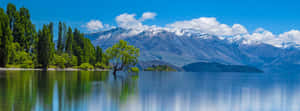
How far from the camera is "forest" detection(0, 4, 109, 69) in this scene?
329ft

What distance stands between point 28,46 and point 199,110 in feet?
369

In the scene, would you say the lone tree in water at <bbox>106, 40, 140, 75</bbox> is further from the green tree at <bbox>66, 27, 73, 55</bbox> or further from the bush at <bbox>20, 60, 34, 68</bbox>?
the green tree at <bbox>66, 27, 73, 55</bbox>

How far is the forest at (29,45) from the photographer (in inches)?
3944

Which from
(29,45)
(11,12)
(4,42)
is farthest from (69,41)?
(4,42)

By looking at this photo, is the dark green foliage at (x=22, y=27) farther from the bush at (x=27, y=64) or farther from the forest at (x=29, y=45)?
the bush at (x=27, y=64)

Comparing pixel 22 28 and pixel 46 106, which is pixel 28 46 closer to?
pixel 22 28

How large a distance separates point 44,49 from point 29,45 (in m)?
6.72

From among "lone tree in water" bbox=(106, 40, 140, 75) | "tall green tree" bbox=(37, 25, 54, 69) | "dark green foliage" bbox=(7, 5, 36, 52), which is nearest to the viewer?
"lone tree in water" bbox=(106, 40, 140, 75)

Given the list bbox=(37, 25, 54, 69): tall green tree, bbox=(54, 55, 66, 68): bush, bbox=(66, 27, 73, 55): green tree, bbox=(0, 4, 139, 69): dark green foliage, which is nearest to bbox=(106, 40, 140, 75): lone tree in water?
bbox=(0, 4, 139, 69): dark green foliage

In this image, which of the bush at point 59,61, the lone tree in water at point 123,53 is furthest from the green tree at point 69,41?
the lone tree in water at point 123,53

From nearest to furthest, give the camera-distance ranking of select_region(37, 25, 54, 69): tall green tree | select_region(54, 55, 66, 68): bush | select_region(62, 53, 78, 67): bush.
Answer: select_region(37, 25, 54, 69): tall green tree < select_region(54, 55, 66, 68): bush < select_region(62, 53, 78, 67): bush

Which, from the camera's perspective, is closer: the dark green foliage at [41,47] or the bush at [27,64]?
the dark green foliage at [41,47]

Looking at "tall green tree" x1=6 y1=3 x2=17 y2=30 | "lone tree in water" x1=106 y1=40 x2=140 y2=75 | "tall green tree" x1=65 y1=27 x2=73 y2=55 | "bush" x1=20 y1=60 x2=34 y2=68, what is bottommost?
"bush" x1=20 y1=60 x2=34 y2=68

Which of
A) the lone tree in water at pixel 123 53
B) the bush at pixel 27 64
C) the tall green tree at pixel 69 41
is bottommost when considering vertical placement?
the bush at pixel 27 64
